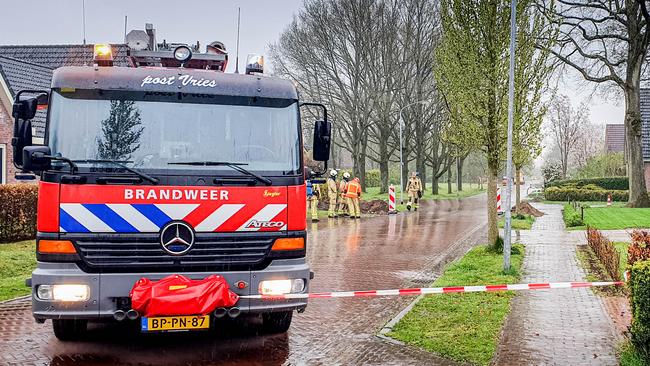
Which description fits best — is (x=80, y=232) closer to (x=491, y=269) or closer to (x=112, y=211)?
(x=112, y=211)

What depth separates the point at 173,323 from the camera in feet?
19.7

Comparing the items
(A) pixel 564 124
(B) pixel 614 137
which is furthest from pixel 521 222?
(B) pixel 614 137

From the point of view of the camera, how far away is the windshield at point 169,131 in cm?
625

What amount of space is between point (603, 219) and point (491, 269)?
48.6 ft

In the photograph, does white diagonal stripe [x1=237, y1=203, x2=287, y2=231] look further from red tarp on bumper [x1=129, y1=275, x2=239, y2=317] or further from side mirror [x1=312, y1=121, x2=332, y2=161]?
side mirror [x1=312, y1=121, x2=332, y2=161]

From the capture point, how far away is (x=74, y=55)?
28.1 metres

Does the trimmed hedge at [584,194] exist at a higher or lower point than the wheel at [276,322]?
higher

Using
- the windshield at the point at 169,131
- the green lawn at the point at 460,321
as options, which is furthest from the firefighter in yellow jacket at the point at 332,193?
the windshield at the point at 169,131

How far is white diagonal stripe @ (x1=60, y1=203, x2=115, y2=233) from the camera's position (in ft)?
19.8

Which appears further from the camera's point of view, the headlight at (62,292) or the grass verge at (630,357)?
the grass verge at (630,357)

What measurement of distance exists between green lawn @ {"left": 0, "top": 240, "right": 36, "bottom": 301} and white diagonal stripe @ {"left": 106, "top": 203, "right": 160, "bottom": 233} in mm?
4609

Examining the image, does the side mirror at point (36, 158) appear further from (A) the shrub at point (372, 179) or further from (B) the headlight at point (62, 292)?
(A) the shrub at point (372, 179)

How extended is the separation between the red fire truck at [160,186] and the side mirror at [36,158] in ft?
0.04

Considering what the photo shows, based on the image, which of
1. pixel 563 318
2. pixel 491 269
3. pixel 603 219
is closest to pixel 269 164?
→ pixel 563 318
